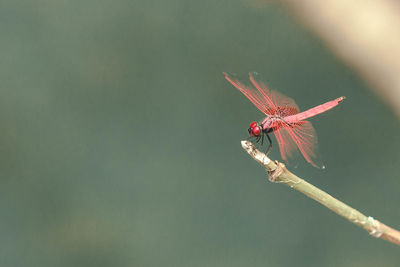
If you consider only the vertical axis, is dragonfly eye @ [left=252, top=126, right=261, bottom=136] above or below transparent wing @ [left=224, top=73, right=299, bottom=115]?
below

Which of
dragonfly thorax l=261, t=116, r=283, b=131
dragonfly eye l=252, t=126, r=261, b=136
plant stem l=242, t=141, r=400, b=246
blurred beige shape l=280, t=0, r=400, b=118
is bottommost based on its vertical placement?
plant stem l=242, t=141, r=400, b=246

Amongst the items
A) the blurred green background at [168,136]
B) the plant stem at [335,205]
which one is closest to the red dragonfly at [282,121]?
the plant stem at [335,205]

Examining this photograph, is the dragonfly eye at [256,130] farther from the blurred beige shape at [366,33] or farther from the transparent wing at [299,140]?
the blurred beige shape at [366,33]

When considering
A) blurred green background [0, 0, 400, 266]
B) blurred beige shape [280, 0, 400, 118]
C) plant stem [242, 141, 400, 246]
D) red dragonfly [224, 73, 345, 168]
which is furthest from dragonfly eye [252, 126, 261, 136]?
blurred green background [0, 0, 400, 266]

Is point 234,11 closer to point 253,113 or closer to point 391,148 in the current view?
point 253,113

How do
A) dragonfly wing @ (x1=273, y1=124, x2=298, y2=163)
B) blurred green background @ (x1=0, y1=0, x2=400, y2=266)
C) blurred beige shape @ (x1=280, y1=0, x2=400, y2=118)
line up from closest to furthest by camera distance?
dragonfly wing @ (x1=273, y1=124, x2=298, y2=163), blurred beige shape @ (x1=280, y1=0, x2=400, y2=118), blurred green background @ (x1=0, y1=0, x2=400, y2=266)

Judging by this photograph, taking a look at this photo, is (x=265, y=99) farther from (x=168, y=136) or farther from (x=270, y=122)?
(x=168, y=136)

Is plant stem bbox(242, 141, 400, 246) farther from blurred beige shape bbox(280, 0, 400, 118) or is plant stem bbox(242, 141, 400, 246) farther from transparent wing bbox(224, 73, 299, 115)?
blurred beige shape bbox(280, 0, 400, 118)

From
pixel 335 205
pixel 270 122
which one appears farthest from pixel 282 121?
pixel 335 205

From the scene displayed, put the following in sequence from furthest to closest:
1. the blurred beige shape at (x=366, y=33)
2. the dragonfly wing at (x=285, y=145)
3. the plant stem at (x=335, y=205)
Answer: the blurred beige shape at (x=366, y=33) → the dragonfly wing at (x=285, y=145) → the plant stem at (x=335, y=205)
